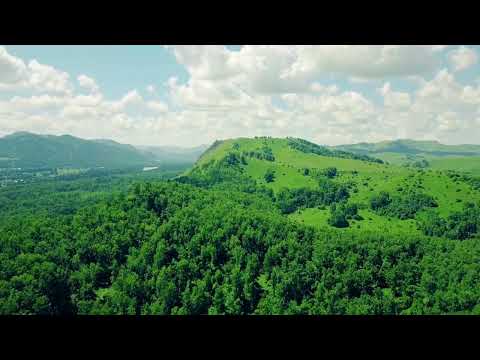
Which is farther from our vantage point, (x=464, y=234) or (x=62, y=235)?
(x=464, y=234)

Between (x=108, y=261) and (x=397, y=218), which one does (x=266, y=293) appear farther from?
(x=397, y=218)

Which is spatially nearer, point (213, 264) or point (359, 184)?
point (213, 264)

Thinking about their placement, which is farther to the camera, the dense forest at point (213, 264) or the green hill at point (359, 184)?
the green hill at point (359, 184)

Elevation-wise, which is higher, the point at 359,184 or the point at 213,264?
the point at 359,184

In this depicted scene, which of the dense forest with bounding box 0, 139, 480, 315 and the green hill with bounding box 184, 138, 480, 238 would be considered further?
the green hill with bounding box 184, 138, 480, 238
